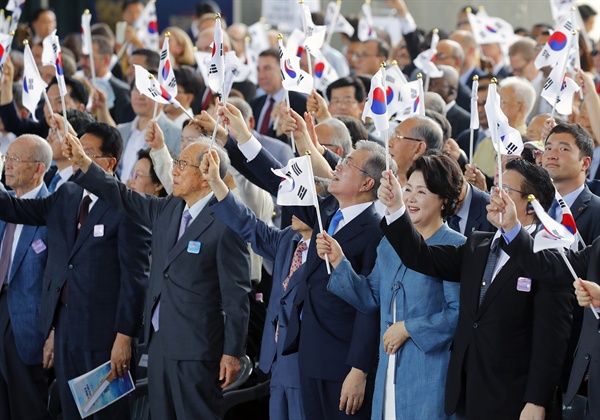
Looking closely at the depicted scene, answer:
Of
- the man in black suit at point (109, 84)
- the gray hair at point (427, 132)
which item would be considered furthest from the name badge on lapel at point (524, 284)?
the man in black suit at point (109, 84)

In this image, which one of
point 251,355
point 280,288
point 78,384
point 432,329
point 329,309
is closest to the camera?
point 432,329

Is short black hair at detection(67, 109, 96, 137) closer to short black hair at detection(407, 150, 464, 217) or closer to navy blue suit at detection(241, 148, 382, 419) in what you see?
navy blue suit at detection(241, 148, 382, 419)

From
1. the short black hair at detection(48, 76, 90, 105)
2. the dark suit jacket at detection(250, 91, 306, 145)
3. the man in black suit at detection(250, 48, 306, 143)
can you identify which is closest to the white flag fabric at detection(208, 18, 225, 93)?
the dark suit jacket at detection(250, 91, 306, 145)

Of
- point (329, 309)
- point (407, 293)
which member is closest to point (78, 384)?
point (329, 309)

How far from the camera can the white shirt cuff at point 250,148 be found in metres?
6.24

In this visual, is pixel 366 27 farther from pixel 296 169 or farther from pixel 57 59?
pixel 296 169

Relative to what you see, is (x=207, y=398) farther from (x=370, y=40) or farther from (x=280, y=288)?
(x=370, y=40)

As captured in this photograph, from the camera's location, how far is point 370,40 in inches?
441

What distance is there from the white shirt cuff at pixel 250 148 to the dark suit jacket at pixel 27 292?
6.38 ft

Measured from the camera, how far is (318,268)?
582 centimetres

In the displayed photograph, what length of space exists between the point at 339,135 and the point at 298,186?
4.67 feet

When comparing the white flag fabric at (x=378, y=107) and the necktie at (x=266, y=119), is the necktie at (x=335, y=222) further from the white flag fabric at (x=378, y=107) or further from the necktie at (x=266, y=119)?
the necktie at (x=266, y=119)

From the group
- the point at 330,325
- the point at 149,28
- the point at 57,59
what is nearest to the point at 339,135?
the point at 330,325

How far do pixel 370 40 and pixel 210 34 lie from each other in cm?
168
